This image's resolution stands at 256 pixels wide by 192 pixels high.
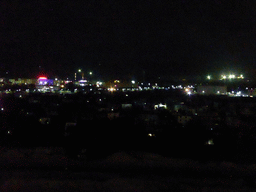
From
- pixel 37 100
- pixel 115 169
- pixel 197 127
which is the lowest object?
pixel 115 169

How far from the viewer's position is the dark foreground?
4.70 meters

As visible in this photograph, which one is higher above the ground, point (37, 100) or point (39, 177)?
point (37, 100)

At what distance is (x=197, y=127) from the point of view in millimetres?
7367

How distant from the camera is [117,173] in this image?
18.5ft

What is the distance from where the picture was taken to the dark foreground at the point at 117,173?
4.70m

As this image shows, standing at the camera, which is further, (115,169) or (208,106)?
(208,106)

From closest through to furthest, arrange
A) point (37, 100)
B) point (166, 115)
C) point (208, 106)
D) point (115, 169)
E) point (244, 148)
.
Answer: point (115, 169) → point (244, 148) → point (166, 115) → point (208, 106) → point (37, 100)

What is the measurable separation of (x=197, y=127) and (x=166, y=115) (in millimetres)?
1158

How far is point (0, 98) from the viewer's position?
34.8 ft

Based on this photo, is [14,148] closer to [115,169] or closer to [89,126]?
[89,126]

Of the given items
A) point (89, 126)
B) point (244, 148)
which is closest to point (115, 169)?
point (89, 126)

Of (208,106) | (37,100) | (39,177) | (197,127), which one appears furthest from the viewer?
(37,100)

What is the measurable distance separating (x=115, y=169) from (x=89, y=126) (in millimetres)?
1916

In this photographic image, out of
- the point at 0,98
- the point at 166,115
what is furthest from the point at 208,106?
the point at 0,98
